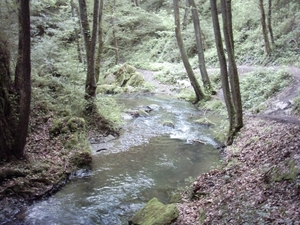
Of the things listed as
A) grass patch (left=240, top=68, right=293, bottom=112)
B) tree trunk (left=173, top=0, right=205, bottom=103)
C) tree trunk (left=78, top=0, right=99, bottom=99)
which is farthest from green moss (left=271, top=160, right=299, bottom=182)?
tree trunk (left=173, top=0, right=205, bottom=103)

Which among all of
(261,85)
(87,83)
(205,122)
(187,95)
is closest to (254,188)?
(205,122)

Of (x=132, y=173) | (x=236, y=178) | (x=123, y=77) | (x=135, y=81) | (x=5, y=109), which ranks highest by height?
(x=123, y=77)

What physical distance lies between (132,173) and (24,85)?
4.18 metres

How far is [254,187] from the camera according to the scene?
20.7ft

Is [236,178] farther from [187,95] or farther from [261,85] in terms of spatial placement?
[187,95]

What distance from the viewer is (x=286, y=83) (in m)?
15.0

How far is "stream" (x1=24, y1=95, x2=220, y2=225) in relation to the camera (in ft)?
24.5

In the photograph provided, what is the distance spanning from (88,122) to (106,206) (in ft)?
19.9

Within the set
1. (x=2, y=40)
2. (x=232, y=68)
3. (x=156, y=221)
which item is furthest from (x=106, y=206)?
(x=232, y=68)

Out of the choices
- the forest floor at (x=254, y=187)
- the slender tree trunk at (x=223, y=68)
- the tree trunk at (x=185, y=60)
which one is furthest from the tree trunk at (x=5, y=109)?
the tree trunk at (x=185, y=60)

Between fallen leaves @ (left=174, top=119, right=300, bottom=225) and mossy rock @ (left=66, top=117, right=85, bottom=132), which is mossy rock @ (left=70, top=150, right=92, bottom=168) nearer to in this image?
mossy rock @ (left=66, top=117, right=85, bottom=132)

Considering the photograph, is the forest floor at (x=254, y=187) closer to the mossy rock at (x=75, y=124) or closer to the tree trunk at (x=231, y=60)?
the tree trunk at (x=231, y=60)

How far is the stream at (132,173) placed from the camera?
7.48 m

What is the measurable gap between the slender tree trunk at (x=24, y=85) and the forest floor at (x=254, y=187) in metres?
4.73
